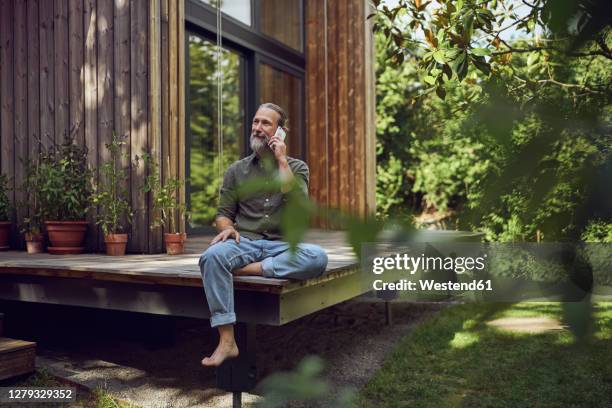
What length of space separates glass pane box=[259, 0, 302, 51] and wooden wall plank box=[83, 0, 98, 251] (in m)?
2.86

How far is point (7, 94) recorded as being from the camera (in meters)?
4.76

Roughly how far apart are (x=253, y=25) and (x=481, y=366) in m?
4.60

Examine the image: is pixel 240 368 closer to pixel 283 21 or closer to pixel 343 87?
pixel 343 87

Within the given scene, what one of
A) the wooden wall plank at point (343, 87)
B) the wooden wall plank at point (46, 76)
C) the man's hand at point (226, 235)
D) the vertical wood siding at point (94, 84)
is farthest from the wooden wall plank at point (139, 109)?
the wooden wall plank at point (343, 87)

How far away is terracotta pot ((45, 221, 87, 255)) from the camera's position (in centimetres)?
406

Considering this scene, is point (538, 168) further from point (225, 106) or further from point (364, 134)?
point (364, 134)

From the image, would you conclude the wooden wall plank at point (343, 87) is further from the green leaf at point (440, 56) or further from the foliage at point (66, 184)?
the green leaf at point (440, 56)

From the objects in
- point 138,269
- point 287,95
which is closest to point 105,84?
point 138,269

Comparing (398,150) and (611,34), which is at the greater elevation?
(398,150)

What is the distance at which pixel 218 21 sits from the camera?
5609 mm

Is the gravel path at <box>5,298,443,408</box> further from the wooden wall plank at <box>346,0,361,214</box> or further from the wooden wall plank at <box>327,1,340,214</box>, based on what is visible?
the wooden wall plank at <box>327,1,340,214</box>

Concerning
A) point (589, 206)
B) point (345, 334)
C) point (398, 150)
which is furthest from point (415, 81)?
point (589, 206)

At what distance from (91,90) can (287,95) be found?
3.44 m

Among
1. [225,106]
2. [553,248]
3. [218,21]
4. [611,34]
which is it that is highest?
[218,21]
